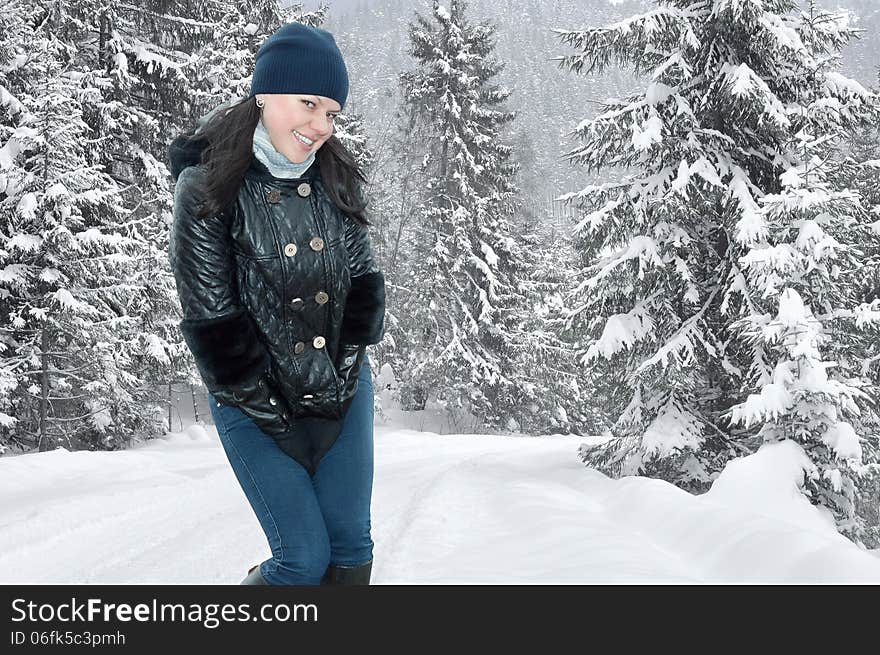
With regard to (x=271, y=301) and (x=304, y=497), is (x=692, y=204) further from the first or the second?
(x=304, y=497)

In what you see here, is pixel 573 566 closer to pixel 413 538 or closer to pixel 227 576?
pixel 413 538

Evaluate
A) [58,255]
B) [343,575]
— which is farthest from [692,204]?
[58,255]

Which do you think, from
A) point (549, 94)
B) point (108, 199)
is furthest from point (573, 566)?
point (549, 94)

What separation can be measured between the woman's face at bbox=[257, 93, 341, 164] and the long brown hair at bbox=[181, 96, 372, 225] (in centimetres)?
7

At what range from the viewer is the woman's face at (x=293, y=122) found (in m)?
2.49

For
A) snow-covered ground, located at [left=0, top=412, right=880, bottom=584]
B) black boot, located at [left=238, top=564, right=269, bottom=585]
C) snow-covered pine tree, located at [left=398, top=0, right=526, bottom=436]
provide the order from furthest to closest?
snow-covered pine tree, located at [left=398, top=0, right=526, bottom=436]
snow-covered ground, located at [left=0, top=412, right=880, bottom=584]
black boot, located at [left=238, top=564, right=269, bottom=585]

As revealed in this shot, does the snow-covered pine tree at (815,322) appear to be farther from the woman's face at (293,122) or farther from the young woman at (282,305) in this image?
the woman's face at (293,122)

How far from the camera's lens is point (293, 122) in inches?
98.0

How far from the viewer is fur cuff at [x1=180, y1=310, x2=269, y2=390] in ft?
7.59

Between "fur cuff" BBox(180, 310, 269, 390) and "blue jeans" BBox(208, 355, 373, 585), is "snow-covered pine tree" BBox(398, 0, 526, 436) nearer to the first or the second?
"blue jeans" BBox(208, 355, 373, 585)

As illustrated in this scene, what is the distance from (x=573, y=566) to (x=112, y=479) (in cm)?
615

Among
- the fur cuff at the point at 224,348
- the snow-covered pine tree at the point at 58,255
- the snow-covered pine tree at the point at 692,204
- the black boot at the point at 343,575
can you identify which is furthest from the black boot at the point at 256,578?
the snow-covered pine tree at the point at 58,255

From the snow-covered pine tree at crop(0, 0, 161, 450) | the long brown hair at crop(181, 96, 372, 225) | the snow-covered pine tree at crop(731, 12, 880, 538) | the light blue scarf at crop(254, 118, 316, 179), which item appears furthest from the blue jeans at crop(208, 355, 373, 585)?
the snow-covered pine tree at crop(0, 0, 161, 450)
